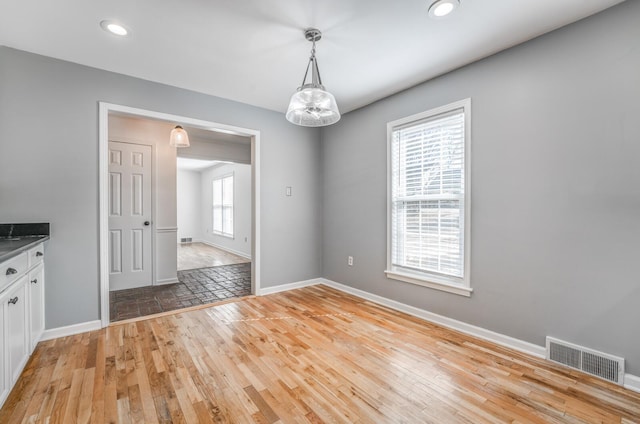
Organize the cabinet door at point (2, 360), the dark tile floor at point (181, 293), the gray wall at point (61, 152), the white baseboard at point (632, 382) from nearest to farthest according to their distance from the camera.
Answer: the cabinet door at point (2, 360) → the white baseboard at point (632, 382) → the gray wall at point (61, 152) → the dark tile floor at point (181, 293)

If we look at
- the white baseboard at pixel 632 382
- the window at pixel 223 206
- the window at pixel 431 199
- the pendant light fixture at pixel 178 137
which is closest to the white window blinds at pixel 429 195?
the window at pixel 431 199

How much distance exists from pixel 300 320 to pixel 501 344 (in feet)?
6.24

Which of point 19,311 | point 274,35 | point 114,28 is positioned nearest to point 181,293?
point 19,311

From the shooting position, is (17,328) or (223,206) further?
(223,206)

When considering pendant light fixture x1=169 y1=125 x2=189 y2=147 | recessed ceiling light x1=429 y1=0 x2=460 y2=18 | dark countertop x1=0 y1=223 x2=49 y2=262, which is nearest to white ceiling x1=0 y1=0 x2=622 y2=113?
recessed ceiling light x1=429 y1=0 x2=460 y2=18

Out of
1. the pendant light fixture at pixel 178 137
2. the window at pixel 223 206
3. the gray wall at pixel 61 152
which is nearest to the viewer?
the gray wall at pixel 61 152

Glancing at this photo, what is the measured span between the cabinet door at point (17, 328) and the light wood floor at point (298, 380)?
6.0 inches

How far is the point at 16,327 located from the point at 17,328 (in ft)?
0.09

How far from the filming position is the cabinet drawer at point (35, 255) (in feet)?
7.07

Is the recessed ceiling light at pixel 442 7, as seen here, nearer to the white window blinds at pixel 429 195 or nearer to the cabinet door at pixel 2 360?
the white window blinds at pixel 429 195

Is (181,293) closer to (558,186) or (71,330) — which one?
(71,330)

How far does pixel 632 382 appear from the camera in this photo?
1.88m

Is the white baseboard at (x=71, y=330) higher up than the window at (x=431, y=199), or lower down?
lower down

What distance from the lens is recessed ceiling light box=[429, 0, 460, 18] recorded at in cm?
190
